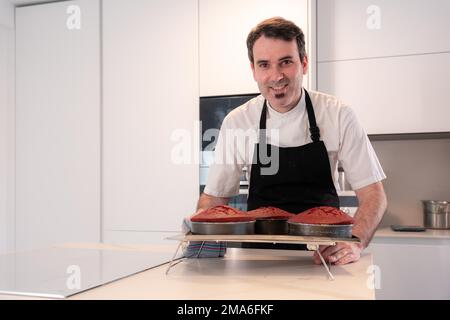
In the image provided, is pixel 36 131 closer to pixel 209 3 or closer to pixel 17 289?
pixel 209 3

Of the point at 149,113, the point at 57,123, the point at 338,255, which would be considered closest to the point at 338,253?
the point at 338,255

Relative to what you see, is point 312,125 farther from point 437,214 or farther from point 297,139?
point 437,214

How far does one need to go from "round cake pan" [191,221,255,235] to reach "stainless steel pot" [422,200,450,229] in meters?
1.81

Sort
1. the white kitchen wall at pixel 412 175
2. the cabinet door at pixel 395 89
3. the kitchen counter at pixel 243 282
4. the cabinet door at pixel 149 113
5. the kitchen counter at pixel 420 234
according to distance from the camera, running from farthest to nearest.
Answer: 1. the white kitchen wall at pixel 412 175
2. the cabinet door at pixel 149 113
3. the cabinet door at pixel 395 89
4. the kitchen counter at pixel 420 234
5. the kitchen counter at pixel 243 282

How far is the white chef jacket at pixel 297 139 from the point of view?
1.34m

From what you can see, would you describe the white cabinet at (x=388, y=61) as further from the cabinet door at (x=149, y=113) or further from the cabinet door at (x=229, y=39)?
the cabinet door at (x=149, y=113)

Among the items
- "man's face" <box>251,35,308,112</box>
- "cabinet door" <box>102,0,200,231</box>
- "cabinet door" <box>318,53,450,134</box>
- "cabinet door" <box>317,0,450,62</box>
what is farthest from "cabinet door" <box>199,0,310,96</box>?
"man's face" <box>251,35,308,112</box>

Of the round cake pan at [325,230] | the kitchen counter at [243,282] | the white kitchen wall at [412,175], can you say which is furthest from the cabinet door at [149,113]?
the round cake pan at [325,230]

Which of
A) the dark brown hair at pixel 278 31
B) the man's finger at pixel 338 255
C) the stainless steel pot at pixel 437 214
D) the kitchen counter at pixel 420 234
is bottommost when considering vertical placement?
the kitchen counter at pixel 420 234

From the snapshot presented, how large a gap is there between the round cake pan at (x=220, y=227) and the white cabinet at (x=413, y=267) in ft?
4.54

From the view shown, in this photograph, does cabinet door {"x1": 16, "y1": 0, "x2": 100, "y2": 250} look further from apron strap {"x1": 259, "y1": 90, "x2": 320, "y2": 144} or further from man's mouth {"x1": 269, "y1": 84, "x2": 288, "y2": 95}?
man's mouth {"x1": 269, "y1": 84, "x2": 288, "y2": 95}

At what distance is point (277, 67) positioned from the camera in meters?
1.28

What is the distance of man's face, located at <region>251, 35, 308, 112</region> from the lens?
1.27m
